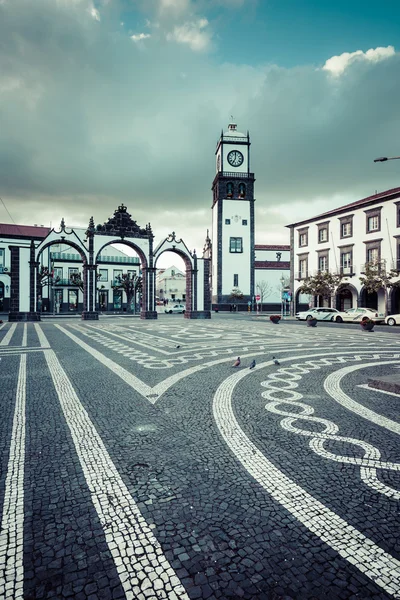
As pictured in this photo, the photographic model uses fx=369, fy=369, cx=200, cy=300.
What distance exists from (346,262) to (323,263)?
310 cm

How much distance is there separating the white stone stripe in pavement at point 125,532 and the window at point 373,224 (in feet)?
119

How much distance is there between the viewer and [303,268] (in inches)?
1702

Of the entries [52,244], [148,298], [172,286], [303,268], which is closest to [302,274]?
[303,268]

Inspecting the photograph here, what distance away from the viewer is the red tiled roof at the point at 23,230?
5450 centimetres

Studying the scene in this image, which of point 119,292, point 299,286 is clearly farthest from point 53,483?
point 119,292

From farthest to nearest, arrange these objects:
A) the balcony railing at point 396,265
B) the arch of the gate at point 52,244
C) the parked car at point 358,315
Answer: the balcony railing at point 396,265, the arch of the gate at point 52,244, the parked car at point 358,315

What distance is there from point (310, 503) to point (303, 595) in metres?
0.88

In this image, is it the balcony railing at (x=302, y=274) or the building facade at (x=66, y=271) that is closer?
the balcony railing at (x=302, y=274)

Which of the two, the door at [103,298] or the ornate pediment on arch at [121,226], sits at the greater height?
the ornate pediment on arch at [121,226]

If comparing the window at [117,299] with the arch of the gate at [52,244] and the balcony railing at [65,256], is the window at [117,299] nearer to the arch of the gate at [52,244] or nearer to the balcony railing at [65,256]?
the balcony railing at [65,256]

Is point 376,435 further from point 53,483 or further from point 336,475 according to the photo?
point 53,483

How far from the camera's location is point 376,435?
159 inches

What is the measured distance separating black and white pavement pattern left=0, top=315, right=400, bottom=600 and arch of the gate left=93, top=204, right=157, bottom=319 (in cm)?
2797

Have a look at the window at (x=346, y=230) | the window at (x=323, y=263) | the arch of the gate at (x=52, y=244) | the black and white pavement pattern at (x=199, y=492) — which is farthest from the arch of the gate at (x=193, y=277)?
the black and white pavement pattern at (x=199, y=492)
